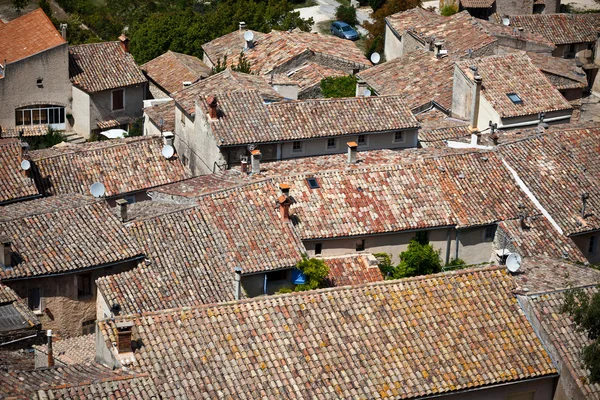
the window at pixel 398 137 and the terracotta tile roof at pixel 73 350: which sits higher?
the window at pixel 398 137

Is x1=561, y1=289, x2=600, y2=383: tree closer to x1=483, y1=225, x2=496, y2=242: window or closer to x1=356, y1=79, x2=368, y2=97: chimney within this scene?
x1=483, y1=225, x2=496, y2=242: window

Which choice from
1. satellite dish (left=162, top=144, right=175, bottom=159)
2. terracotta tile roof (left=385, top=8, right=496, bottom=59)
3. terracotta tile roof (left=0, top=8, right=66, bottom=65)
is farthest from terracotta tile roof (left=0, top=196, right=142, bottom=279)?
terracotta tile roof (left=385, top=8, right=496, bottom=59)

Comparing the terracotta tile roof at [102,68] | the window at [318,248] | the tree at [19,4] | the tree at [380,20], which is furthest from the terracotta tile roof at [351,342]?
the tree at [19,4]

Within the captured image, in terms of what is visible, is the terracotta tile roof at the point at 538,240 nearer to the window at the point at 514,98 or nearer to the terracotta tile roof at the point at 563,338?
the terracotta tile roof at the point at 563,338

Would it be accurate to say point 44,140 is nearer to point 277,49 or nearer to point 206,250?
point 277,49

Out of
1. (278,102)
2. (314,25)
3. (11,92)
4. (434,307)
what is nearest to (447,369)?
(434,307)

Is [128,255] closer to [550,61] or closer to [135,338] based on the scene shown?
[135,338]
